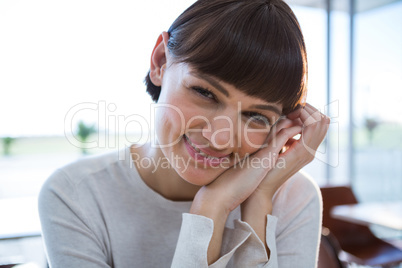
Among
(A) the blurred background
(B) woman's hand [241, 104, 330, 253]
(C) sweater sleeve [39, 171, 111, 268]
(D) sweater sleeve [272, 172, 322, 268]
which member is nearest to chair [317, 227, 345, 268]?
(D) sweater sleeve [272, 172, 322, 268]

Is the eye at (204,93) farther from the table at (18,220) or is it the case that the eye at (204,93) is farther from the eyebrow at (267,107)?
the table at (18,220)

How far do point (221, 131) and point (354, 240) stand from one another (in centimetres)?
286

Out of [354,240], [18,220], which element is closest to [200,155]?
[18,220]

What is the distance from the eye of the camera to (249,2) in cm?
98

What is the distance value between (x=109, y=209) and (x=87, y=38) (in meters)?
3.51

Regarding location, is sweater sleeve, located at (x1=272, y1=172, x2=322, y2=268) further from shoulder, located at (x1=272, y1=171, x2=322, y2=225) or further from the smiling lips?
the smiling lips

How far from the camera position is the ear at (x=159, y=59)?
3.76 ft

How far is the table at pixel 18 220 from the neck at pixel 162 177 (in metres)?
0.96

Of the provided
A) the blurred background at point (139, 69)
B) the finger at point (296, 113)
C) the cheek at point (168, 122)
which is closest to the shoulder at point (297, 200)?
the finger at point (296, 113)

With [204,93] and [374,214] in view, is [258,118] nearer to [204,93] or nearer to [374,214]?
[204,93]

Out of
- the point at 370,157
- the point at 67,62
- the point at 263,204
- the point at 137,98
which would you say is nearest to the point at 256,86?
the point at 263,204

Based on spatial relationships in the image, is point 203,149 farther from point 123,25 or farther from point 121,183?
point 123,25

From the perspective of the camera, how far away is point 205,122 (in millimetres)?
1029

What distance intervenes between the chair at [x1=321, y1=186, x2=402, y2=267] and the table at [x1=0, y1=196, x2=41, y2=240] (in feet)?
7.25
